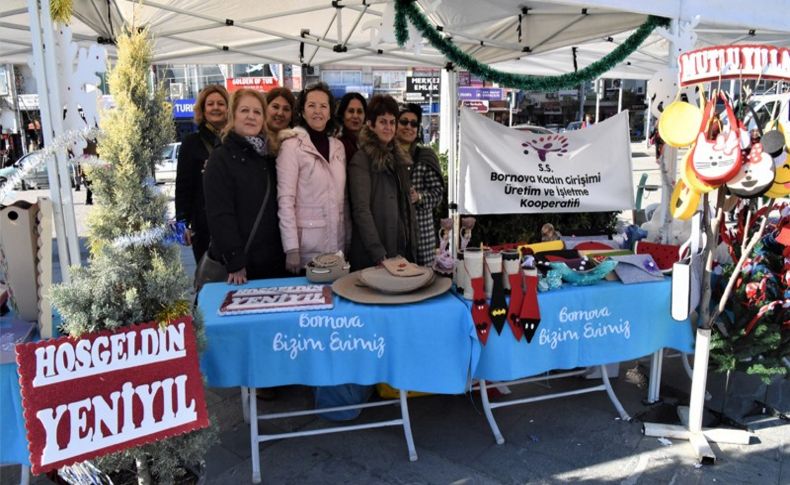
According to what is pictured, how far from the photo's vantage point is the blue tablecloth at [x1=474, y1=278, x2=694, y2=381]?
2.59 m

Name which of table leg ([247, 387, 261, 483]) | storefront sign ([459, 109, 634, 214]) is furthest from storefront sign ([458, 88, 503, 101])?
table leg ([247, 387, 261, 483])

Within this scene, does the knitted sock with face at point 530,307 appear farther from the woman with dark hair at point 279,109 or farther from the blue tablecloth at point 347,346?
the woman with dark hair at point 279,109

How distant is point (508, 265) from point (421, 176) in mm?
1249

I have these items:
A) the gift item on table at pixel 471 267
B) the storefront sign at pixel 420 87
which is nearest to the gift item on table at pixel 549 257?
the gift item on table at pixel 471 267

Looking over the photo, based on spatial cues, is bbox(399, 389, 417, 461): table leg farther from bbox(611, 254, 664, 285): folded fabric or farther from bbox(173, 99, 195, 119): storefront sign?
bbox(173, 99, 195, 119): storefront sign

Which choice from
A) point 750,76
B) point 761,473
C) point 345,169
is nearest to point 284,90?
point 345,169

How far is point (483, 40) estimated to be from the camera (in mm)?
4586

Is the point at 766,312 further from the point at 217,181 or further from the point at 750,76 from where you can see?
the point at 217,181

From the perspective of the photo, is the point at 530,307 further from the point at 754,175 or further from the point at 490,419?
the point at 754,175

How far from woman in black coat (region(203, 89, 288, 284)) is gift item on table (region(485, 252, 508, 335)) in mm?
1190

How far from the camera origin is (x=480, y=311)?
2480 mm

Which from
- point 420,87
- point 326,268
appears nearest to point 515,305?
point 326,268

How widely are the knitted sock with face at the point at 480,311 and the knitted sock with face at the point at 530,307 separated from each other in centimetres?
18

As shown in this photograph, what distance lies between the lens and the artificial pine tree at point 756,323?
109 inches
